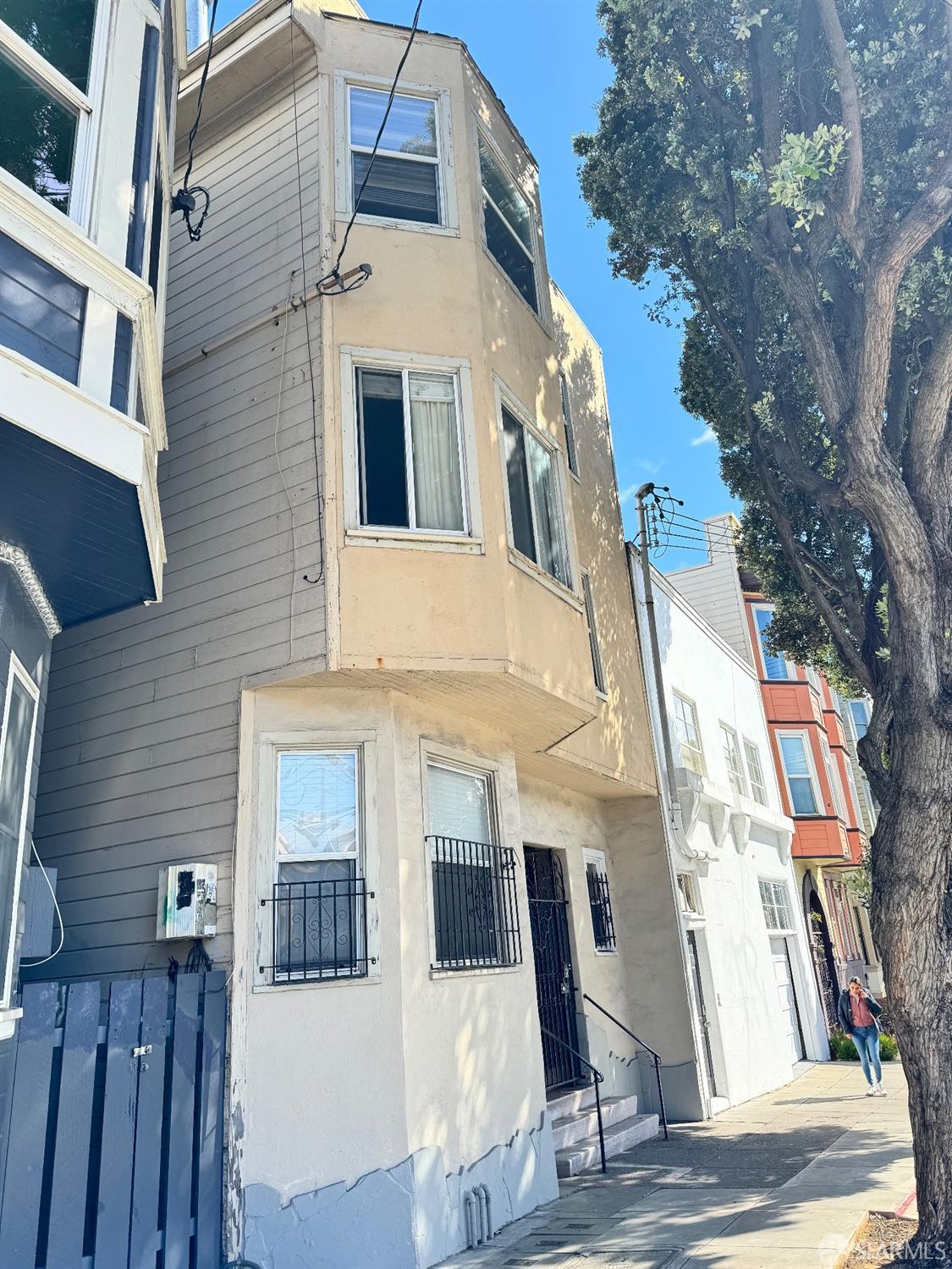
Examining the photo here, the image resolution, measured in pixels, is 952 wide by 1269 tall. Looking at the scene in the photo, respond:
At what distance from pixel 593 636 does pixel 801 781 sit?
37.2ft

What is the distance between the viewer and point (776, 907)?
17547 mm

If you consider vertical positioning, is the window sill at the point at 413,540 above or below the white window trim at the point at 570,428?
below

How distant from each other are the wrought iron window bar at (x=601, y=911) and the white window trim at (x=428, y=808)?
12.1 ft

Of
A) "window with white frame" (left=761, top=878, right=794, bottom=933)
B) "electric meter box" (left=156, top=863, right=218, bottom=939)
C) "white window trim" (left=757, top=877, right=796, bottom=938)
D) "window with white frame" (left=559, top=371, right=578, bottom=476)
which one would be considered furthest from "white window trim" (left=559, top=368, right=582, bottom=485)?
"window with white frame" (left=761, top=878, right=794, bottom=933)

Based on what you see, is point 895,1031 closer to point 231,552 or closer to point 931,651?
point 931,651

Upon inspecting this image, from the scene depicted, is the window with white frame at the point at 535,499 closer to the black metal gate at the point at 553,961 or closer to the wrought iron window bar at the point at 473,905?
the wrought iron window bar at the point at 473,905

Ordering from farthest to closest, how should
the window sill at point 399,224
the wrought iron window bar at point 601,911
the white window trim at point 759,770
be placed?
the white window trim at point 759,770, the wrought iron window bar at point 601,911, the window sill at point 399,224

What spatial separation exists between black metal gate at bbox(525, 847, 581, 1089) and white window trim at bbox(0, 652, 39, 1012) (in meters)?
5.84

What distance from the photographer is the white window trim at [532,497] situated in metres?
8.12

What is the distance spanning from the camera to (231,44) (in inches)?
357

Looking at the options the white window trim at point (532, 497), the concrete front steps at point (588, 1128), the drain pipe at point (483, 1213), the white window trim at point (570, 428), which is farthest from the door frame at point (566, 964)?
the white window trim at point (570, 428)

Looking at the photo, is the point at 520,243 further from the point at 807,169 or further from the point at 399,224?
the point at 807,169

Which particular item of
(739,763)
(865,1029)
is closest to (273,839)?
(865,1029)

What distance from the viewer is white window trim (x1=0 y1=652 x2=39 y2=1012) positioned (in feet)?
16.2
